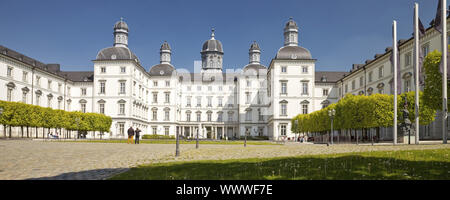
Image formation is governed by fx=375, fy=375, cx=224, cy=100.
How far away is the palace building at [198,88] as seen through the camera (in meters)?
58.6

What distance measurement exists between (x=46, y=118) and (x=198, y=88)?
43641 millimetres

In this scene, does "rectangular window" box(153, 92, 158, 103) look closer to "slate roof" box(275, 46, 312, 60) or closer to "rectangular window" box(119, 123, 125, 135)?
"rectangular window" box(119, 123, 125, 135)

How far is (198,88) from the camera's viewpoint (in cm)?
9169

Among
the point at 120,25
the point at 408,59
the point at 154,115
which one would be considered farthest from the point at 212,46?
the point at 408,59

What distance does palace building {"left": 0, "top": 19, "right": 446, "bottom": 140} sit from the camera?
58.6 metres

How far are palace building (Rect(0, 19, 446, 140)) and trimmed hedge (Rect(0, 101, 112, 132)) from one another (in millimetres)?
6148

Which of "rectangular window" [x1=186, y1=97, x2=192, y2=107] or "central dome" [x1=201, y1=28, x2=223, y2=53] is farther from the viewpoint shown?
"central dome" [x1=201, y1=28, x2=223, y2=53]

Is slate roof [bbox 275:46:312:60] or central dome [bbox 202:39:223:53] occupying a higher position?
central dome [bbox 202:39:223:53]

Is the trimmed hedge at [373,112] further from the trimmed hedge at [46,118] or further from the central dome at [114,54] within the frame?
the central dome at [114,54]

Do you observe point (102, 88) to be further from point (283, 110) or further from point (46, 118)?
point (283, 110)

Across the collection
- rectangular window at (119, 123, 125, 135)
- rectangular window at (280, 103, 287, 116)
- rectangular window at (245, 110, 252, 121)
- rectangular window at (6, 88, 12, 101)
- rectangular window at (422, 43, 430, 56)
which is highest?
rectangular window at (422, 43, 430, 56)

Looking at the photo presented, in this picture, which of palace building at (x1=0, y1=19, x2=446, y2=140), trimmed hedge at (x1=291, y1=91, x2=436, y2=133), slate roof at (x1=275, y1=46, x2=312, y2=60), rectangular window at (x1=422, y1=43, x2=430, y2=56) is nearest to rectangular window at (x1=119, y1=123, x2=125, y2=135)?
palace building at (x1=0, y1=19, x2=446, y2=140)

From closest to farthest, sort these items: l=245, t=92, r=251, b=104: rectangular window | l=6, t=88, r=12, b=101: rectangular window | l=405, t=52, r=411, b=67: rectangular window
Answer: l=405, t=52, r=411, b=67: rectangular window
l=6, t=88, r=12, b=101: rectangular window
l=245, t=92, r=251, b=104: rectangular window
